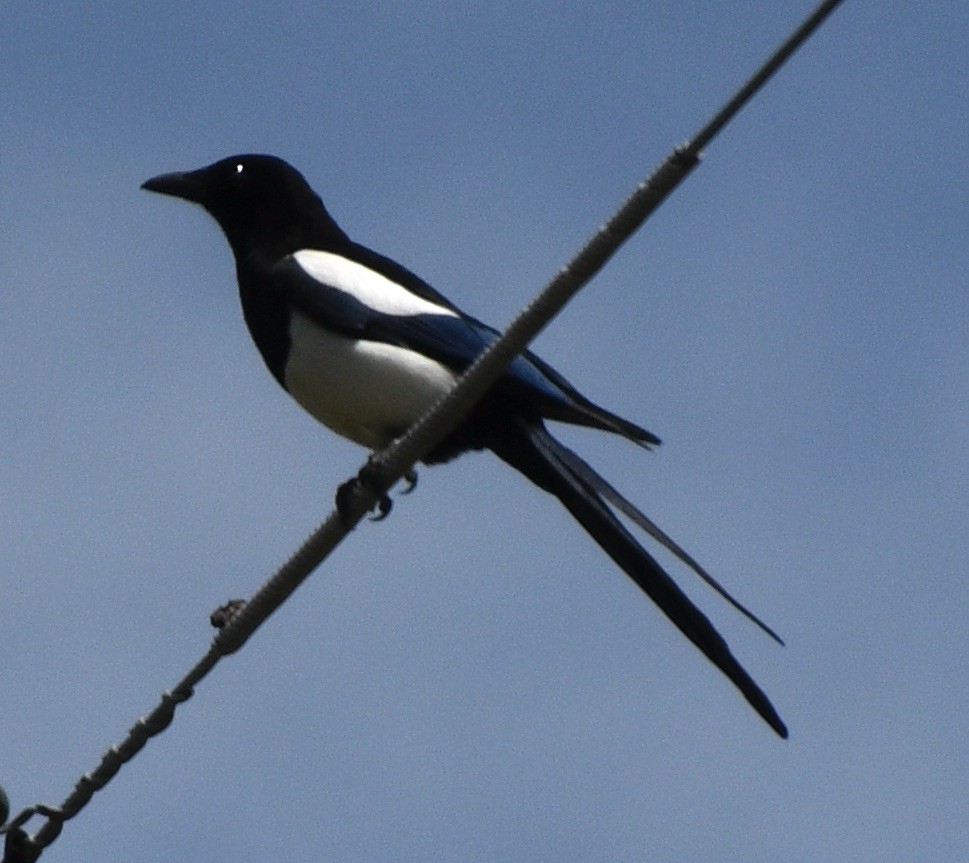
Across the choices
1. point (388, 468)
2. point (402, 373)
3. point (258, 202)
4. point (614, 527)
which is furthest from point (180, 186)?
point (388, 468)

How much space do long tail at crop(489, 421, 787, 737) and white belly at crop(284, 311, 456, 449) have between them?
0.83 ft

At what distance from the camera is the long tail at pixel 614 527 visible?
470cm

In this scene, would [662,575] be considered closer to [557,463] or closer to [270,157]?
[557,463]

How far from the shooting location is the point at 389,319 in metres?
5.67

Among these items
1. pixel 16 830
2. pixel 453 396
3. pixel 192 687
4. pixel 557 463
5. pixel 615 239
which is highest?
pixel 557 463

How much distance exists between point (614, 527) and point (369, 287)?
3.64 feet

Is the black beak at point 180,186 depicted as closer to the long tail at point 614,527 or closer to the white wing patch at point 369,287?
the white wing patch at point 369,287

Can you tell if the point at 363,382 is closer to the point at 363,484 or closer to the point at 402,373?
the point at 402,373

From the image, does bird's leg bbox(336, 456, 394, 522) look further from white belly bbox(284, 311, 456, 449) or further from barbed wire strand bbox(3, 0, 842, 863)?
white belly bbox(284, 311, 456, 449)

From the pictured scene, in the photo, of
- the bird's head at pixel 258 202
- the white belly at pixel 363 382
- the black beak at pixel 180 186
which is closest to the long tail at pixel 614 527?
the white belly at pixel 363 382

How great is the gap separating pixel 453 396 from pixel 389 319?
2.02m

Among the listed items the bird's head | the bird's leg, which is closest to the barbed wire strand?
the bird's leg

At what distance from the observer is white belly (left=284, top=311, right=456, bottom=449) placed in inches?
218

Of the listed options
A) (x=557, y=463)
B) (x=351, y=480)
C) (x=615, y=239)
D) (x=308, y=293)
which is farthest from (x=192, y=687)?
(x=308, y=293)
